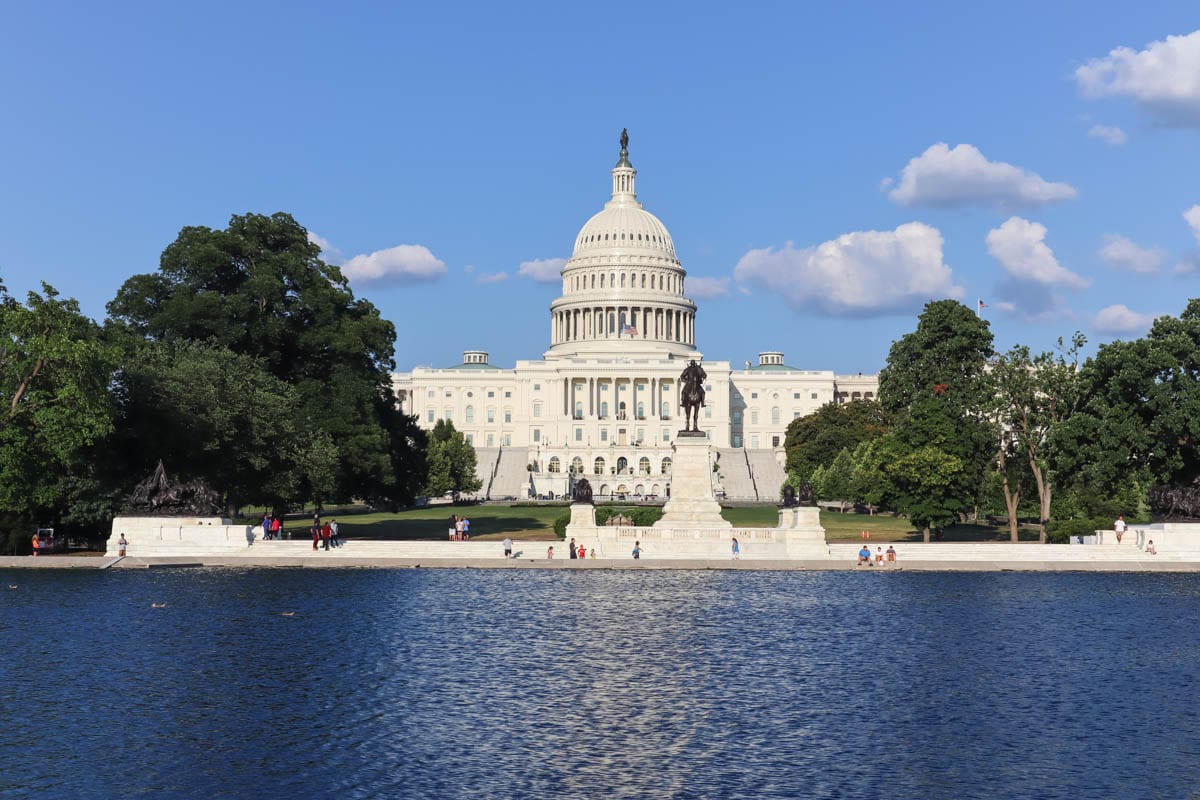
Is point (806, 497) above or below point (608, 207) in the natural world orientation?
below

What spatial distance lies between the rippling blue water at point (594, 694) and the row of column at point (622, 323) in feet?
488

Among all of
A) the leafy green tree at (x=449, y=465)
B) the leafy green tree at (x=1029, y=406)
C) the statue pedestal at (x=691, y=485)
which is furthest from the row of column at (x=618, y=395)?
the statue pedestal at (x=691, y=485)

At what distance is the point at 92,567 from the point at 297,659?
70.7 ft

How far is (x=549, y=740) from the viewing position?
67.5 feet

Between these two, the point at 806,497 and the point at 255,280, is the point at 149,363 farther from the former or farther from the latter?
the point at 806,497

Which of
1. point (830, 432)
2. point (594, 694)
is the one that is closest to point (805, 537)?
point (594, 694)

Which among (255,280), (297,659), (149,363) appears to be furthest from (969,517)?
(297,659)

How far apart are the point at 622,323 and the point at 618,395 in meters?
14.5

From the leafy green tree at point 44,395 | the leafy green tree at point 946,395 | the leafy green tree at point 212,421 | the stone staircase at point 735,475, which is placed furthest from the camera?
the stone staircase at point 735,475

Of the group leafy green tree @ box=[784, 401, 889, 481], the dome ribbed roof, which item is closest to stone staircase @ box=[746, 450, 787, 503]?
leafy green tree @ box=[784, 401, 889, 481]

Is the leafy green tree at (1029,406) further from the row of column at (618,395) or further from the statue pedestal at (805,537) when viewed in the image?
the row of column at (618,395)

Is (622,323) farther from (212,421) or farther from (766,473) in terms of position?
(212,421)

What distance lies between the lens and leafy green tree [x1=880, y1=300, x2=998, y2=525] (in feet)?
222

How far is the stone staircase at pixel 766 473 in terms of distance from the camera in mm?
140750
